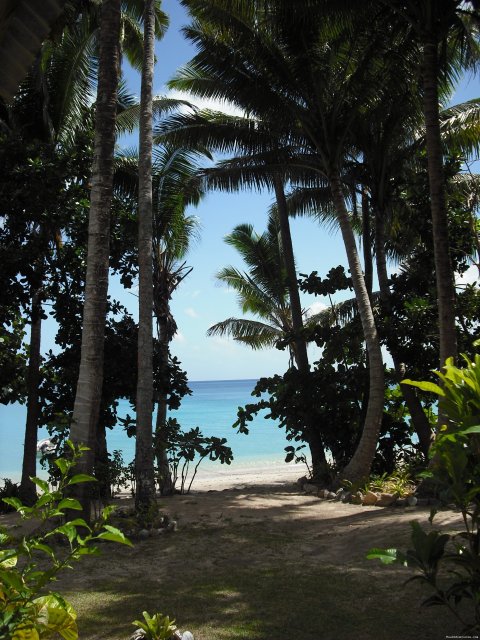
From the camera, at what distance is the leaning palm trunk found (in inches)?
477

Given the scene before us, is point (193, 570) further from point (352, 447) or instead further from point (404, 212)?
point (404, 212)

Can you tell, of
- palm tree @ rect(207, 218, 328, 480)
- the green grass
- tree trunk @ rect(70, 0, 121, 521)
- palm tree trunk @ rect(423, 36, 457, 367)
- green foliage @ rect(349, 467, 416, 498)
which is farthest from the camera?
palm tree @ rect(207, 218, 328, 480)

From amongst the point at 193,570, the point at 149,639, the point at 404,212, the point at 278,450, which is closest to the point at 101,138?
the point at 193,570

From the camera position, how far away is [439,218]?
8.80 metres

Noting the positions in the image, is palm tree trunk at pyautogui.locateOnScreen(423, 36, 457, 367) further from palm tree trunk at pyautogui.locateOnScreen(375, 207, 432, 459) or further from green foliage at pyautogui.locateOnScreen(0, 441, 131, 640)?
green foliage at pyautogui.locateOnScreen(0, 441, 131, 640)

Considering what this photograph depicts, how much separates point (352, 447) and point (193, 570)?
6.51 meters

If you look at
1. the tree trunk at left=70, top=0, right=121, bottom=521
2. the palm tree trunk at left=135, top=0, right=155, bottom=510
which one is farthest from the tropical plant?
the tree trunk at left=70, top=0, right=121, bottom=521

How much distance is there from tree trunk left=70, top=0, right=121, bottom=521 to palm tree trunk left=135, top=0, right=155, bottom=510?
1215 millimetres

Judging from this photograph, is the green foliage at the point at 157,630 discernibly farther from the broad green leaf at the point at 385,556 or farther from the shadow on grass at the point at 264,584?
the broad green leaf at the point at 385,556

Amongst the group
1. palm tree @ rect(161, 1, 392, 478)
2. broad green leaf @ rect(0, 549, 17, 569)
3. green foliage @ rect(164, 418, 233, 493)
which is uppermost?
palm tree @ rect(161, 1, 392, 478)

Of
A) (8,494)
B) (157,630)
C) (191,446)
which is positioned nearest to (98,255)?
(191,446)

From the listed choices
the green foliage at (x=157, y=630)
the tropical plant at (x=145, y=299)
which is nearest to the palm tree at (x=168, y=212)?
the tropical plant at (x=145, y=299)

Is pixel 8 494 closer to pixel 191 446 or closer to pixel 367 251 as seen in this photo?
pixel 191 446

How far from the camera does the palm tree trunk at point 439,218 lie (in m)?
8.58
